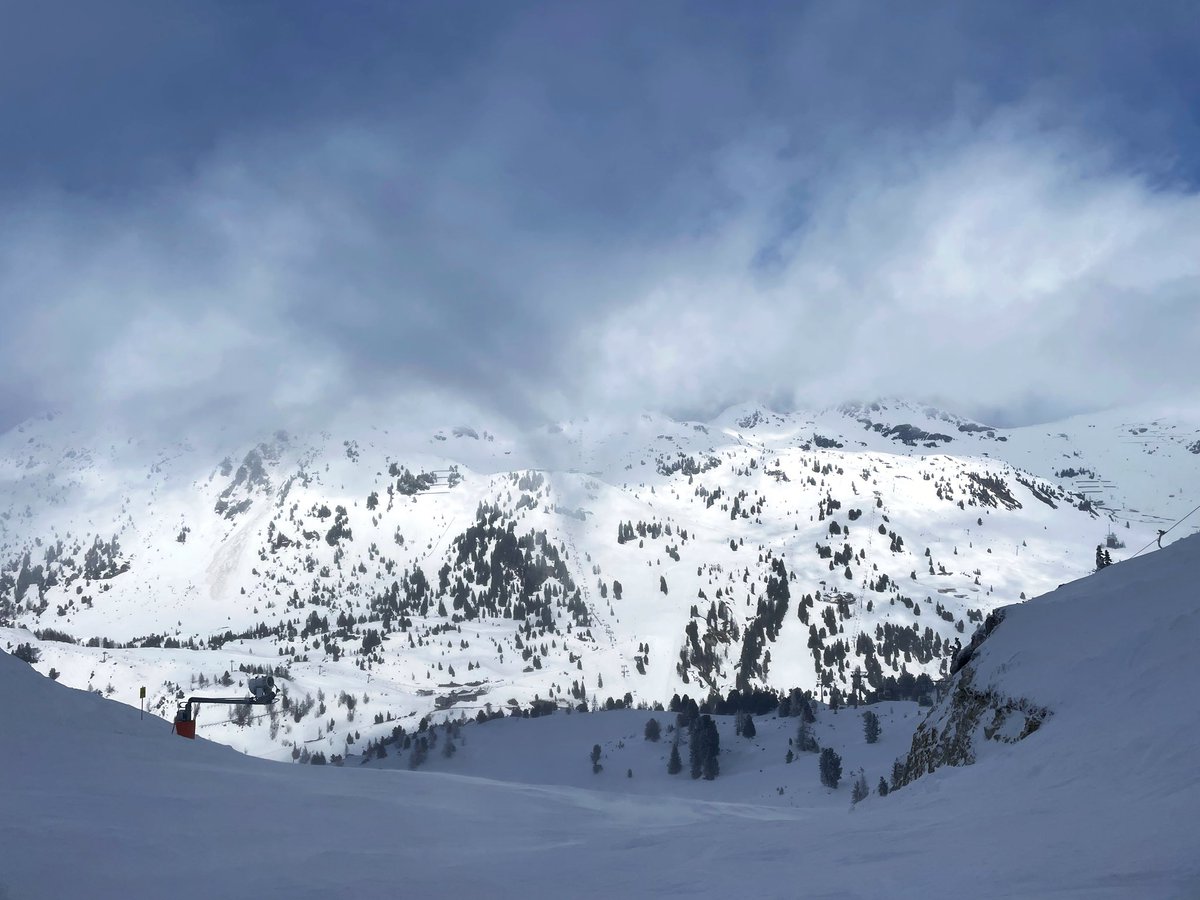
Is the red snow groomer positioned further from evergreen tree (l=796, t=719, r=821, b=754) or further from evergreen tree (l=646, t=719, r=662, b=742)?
evergreen tree (l=646, t=719, r=662, b=742)

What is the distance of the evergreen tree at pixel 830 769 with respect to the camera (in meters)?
80.6

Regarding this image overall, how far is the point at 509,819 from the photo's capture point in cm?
1606

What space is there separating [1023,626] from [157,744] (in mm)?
29720

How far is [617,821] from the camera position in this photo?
56.3ft

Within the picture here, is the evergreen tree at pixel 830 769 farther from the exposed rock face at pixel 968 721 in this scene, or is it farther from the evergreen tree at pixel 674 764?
the exposed rock face at pixel 968 721

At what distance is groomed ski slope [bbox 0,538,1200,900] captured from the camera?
29.5 ft

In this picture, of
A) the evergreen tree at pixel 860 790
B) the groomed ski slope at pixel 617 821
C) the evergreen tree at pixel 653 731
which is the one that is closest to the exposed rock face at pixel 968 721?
the groomed ski slope at pixel 617 821

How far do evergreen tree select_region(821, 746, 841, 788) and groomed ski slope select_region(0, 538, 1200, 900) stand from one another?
216ft

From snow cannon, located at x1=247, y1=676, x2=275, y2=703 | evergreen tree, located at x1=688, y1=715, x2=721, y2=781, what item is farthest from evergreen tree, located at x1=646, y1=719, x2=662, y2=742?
snow cannon, located at x1=247, y1=676, x2=275, y2=703

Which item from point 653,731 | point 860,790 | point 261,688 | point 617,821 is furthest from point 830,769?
point 617,821

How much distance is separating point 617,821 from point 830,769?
74.1 meters

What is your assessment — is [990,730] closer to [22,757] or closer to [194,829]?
[194,829]

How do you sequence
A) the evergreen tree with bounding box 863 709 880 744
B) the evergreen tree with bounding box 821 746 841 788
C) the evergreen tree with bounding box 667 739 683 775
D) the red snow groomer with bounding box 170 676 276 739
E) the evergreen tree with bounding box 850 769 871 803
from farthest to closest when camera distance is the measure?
the evergreen tree with bounding box 667 739 683 775
the evergreen tree with bounding box 863 709 880 744
the evergreen tree with bounding box 821 746 841 788
the evergreen tree with bounding box 850 769 871 803
the red snow groomer with bounding box 170 676 276 739

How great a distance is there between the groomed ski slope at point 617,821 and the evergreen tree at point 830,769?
65.8 meters
